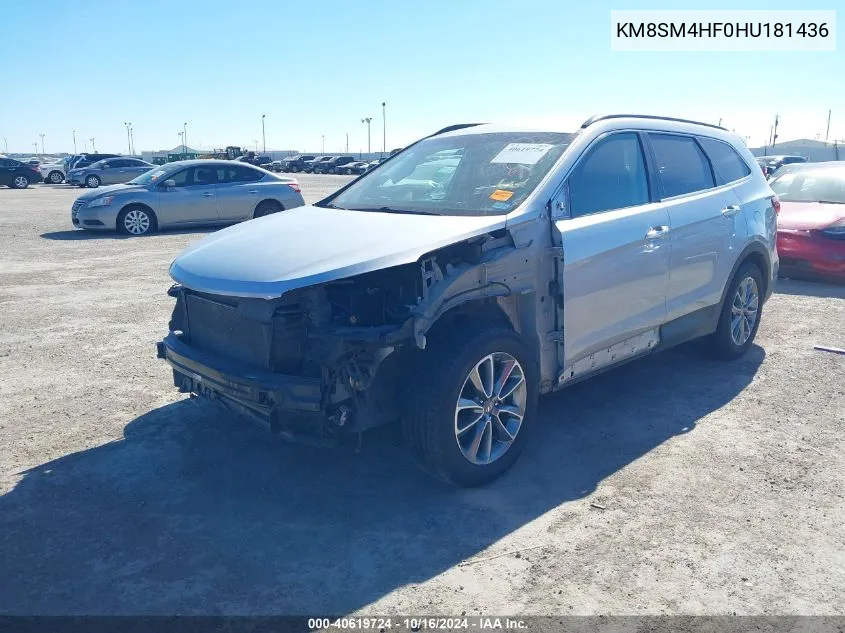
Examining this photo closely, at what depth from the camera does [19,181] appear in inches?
1318

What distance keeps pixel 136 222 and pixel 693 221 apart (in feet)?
39.0

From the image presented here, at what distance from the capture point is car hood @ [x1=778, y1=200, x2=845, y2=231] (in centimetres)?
906

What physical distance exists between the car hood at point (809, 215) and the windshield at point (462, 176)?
19.4 feet

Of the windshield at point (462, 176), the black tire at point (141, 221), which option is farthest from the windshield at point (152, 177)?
the windshield at point (462, 176)

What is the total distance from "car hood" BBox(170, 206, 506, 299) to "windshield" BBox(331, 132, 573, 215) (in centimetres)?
24

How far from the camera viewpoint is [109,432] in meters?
4.64

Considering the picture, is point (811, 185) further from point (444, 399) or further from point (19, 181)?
point (19, 181)

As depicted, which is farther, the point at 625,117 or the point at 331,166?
the point at 331,166

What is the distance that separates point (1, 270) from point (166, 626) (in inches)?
358

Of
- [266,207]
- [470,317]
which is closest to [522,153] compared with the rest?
[470,317]

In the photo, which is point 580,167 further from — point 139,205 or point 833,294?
point 139,205

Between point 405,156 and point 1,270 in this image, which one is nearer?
point 405,156

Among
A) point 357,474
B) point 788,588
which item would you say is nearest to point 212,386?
point 357,474

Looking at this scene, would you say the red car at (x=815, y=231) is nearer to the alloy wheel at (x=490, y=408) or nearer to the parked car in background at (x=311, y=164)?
the alloy wheel at (x=490, y=408)
